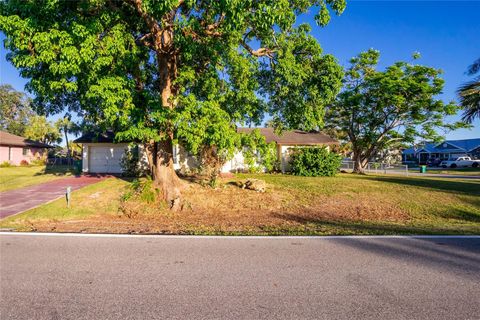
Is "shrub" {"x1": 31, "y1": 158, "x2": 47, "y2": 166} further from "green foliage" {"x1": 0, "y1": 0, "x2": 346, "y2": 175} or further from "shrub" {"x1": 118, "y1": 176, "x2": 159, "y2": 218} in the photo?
"shrub" {"x1": 118, "y1": 176, "x2": 159, "y2": 218}

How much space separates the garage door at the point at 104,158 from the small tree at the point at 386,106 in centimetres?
1821

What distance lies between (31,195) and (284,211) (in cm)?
1193

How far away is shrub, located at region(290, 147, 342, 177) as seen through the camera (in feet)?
66.6

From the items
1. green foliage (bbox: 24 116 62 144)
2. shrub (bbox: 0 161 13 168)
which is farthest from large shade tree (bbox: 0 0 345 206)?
green foliage (bbox: 24 116 62 144)

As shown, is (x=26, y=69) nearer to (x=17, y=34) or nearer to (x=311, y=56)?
(x=17, y=34)

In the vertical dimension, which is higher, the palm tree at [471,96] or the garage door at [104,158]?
the palm tree at [471,96]

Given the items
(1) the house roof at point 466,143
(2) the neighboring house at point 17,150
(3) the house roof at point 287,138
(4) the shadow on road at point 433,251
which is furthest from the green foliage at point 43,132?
(1) the house roof at point 466,143

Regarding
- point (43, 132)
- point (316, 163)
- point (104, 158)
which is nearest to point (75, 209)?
point (104, 158)

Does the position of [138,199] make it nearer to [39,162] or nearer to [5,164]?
[5,164]

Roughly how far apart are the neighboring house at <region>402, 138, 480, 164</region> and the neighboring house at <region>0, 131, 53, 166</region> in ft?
193

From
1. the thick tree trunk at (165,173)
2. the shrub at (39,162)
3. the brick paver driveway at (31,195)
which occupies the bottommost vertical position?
the brick paver driveway at (31,195)

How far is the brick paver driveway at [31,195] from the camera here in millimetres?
11438

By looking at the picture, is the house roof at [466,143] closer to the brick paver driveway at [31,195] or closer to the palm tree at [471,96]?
the palm tree at [471,96]

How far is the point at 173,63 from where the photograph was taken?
491 inches
